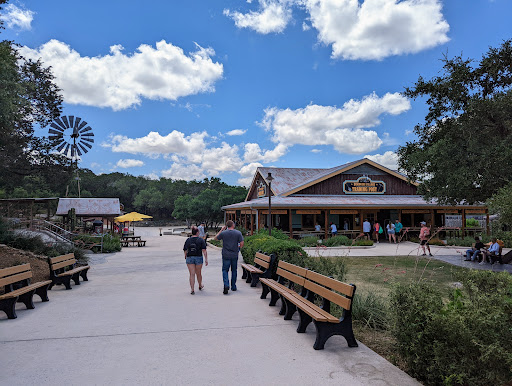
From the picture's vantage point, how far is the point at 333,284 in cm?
509

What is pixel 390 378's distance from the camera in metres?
3.86

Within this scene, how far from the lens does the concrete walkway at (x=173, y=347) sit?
154 inches

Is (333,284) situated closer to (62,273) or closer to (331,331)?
(331,331)

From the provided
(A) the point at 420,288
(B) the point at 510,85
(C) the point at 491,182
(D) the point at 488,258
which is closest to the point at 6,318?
(A) the point at 420,288

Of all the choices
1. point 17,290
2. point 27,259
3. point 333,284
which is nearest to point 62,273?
point 17,290

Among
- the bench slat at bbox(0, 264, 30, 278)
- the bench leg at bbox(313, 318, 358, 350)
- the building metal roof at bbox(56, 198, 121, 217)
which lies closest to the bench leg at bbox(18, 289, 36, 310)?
the bench slat at bbox(0, 264, 30, 278)

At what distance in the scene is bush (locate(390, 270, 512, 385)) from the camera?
3.23m

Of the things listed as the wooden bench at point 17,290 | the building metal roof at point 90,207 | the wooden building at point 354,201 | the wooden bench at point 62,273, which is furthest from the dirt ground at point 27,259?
the wooden building at point 354,201

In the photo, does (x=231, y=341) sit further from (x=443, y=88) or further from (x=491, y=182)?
(x=443, y=88)

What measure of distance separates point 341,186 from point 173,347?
25.8 m

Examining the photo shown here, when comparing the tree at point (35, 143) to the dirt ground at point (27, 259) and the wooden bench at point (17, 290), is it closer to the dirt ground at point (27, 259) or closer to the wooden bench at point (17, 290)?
the dirt ground at point (27, 259)

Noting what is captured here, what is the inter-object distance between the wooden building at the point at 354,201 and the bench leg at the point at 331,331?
2081 centimetres

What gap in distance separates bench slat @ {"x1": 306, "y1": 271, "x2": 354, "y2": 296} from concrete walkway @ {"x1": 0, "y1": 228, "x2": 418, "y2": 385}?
0.74 m

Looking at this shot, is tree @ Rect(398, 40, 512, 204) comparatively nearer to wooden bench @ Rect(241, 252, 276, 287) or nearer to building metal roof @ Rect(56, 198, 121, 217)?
wooden bench @ Rect(241, 252, 276, 287)
